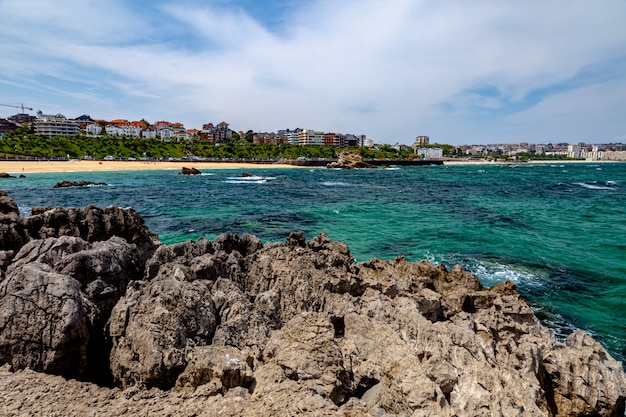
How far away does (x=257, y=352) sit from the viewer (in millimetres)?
5051

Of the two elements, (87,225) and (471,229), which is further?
(471,229)

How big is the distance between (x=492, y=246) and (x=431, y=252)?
162 inches

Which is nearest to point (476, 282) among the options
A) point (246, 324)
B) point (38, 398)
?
point (246, 324)

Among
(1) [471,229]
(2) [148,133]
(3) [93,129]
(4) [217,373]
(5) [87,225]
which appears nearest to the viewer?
(4) [217,373]

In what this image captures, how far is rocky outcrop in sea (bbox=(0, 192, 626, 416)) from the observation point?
4.18 m

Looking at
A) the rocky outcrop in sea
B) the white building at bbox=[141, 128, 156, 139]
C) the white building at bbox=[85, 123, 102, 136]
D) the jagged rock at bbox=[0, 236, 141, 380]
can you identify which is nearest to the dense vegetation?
the white building at bbox=[85, 123, 102, 136]

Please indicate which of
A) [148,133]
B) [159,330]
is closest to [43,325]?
[159,330]

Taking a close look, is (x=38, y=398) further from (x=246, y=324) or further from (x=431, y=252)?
(x=431, y=252)

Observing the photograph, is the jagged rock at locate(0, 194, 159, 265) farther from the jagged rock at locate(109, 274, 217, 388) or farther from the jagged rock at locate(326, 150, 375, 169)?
the jagged rock at locate(326, 150, 375, 169)

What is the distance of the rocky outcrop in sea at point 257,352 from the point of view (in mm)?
4180

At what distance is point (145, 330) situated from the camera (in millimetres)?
5102

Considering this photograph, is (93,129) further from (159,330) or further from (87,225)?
(159,330)

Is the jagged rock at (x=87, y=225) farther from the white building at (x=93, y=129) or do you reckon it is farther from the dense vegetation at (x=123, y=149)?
the white building at (x=93, y=129)

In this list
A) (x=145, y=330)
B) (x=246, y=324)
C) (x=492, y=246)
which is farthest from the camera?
(x=492, y=246)
